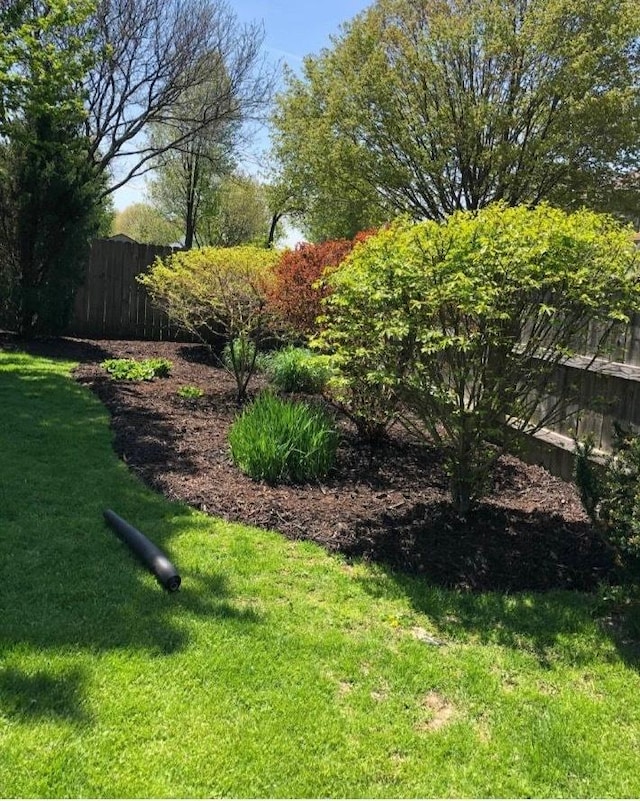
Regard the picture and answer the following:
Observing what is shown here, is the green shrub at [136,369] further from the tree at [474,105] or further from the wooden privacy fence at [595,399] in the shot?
the tree at [474,105]

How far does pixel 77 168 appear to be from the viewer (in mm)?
9617

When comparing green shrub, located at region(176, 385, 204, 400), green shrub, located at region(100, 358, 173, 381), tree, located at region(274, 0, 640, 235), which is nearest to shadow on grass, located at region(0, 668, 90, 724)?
green shrub, located at region(176, 385, 204, 400)

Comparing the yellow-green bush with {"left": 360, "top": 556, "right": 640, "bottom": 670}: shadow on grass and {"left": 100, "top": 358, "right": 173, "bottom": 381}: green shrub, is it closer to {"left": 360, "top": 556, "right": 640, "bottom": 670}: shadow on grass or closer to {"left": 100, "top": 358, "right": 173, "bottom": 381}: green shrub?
{"left": 100, "top": 358, "right": 173, "bottom": 381}: green shrub

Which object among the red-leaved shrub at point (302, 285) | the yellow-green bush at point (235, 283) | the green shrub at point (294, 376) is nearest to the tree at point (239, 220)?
the green shrub at point (294, 376)

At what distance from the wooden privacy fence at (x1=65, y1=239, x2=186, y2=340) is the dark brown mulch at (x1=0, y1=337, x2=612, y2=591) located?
20.8 feet

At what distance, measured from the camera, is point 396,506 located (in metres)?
4.30

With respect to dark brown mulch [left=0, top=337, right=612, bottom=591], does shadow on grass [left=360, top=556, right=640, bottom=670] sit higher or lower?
lower

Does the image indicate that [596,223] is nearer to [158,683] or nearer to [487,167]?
[158,683]

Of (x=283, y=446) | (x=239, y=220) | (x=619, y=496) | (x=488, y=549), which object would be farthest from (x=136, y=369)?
(x=239, y=220)

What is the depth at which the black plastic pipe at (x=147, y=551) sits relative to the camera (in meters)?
3.08

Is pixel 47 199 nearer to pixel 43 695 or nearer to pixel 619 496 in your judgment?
pixel 43 695

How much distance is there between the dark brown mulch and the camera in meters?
3.56

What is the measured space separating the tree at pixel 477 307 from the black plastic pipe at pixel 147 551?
153cm

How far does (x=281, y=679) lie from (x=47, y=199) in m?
8.91
